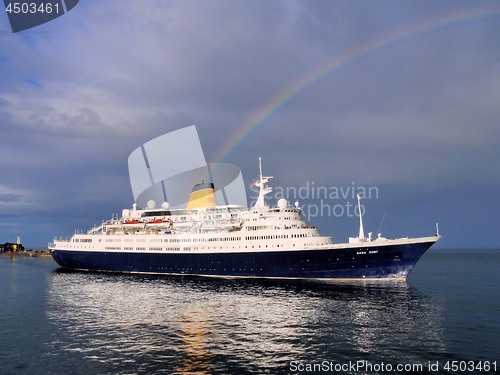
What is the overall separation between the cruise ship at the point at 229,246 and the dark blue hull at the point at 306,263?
0.13 m

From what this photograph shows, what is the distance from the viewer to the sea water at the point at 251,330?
1856 centimetres

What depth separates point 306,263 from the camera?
154 ft

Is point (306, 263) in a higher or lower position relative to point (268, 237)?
lower

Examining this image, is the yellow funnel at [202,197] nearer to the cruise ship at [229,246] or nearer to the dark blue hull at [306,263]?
the cruise ship at [229,246]

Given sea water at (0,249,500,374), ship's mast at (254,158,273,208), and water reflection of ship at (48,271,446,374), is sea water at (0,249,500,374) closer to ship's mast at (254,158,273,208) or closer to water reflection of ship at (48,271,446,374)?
water reflection of ship at (48,271,446,374)

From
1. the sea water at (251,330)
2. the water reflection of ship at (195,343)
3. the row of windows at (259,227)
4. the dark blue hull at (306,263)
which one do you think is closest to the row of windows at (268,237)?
the row of windows at (259,227)

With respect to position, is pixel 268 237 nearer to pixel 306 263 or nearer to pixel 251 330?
pixel 306 263

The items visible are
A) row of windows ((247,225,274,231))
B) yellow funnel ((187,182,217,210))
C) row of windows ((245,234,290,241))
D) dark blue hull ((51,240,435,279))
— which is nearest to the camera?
dark blue hull ((51,240,435,279))

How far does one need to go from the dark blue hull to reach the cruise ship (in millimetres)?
133

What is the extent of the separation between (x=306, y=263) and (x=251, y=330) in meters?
23.7

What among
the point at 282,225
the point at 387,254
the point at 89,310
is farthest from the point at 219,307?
the point at 387,254

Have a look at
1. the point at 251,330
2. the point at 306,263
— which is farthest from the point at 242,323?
→ the point at 306,263

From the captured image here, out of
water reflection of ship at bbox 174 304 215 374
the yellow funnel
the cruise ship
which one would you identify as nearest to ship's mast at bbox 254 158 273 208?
the cruise ship

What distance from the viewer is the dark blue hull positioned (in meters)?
45.2
